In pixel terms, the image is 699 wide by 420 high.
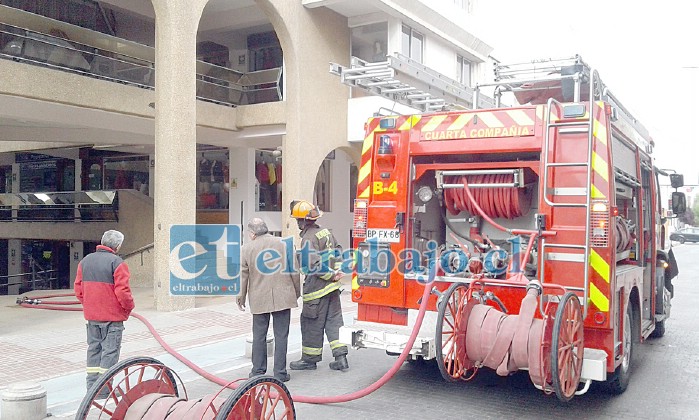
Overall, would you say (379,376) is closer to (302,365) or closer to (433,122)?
(302,365)

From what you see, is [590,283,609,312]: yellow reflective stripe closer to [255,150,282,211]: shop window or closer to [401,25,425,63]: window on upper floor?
[401,25,425,63]: window on upper floor

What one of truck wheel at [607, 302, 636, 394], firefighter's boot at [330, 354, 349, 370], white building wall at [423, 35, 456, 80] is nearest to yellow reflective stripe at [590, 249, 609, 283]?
truck wheel at [607, 302, 636, 394]

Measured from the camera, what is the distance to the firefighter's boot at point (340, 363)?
671 cm

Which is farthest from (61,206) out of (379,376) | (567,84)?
(567,84)

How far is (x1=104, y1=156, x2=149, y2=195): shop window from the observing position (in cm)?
2044

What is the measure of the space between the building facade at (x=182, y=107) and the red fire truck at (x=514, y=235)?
572cm

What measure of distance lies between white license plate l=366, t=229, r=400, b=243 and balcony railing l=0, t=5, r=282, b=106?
292 inches

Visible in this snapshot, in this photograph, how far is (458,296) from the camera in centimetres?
501

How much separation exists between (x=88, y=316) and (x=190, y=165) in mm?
5733

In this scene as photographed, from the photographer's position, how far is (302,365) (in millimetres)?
6758

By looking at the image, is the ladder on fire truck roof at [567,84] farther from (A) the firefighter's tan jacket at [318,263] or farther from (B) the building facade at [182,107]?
(B) the building facade at [182,107]

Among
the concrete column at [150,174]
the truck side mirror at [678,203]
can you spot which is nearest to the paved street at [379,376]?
the truck side mirror at [678,203]

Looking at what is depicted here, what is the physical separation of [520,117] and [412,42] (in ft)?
37.1

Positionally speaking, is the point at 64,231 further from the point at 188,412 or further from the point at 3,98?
the point at 188,412
